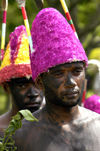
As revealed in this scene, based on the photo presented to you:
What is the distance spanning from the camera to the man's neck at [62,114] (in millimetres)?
3859

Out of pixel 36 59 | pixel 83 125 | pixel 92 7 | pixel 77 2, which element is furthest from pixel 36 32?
pixel 92 7

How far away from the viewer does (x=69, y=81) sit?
3.64m

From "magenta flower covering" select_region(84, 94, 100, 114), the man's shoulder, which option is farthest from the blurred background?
the man's shoulder

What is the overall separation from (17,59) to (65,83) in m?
1.55

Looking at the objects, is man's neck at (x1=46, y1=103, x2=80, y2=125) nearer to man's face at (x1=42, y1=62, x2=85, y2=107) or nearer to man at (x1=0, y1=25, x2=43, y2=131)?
man's face at (x1=42, y1=62, x2=85, y2=107)

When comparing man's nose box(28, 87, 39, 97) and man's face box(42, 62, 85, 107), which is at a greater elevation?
man's face box(42, 62, 85, 107)

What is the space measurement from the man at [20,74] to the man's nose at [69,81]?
1330mm

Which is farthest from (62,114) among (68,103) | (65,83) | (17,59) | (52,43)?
(17,59)

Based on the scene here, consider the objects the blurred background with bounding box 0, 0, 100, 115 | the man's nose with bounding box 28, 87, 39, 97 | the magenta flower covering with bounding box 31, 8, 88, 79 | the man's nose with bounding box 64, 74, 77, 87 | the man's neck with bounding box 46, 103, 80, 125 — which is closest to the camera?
the man's nose with bounding box 64, 74, 77, 87

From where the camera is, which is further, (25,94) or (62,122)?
(25,94)

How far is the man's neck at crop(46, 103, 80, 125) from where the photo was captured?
12.7ft

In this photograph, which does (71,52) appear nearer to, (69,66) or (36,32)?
(69,66)

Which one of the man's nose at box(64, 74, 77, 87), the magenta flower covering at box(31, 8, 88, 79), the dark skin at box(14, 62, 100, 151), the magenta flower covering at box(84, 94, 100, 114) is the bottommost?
the magenta flower covering at box(84, 94, 100, 114)

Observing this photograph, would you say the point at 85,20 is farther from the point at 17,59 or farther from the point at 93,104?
the point at 17,59
